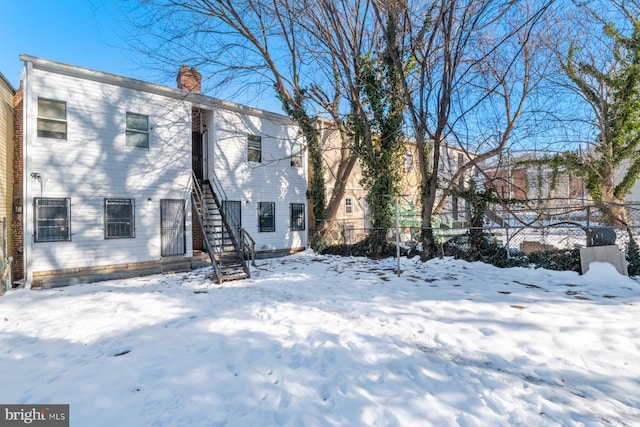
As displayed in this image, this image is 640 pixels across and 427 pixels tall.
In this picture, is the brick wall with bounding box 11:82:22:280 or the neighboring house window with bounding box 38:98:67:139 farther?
the brick wall with bounding box 11:82:22:280

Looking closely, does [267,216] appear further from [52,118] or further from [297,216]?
[52,118]

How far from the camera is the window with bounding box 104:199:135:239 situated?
30.8 ft

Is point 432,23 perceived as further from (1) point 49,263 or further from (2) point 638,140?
(1) point 49,263

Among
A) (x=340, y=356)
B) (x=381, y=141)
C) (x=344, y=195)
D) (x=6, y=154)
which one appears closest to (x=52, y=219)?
(x=6, y=154)

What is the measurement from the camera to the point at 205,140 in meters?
12.3

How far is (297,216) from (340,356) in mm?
10844

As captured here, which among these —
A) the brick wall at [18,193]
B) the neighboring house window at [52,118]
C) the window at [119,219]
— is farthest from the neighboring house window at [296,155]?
the brick wall at [18,193]

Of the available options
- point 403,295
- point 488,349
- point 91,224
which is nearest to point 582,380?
point 488,349

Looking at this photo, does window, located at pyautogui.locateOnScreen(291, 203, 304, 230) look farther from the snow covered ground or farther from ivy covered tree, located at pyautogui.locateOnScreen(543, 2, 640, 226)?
ivy covered tree, located at pyautogui.locateOnScreen(543, 2, 640, 226)

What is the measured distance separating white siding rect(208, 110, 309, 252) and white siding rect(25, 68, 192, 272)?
1419 mm

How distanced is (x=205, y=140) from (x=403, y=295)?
997cm
